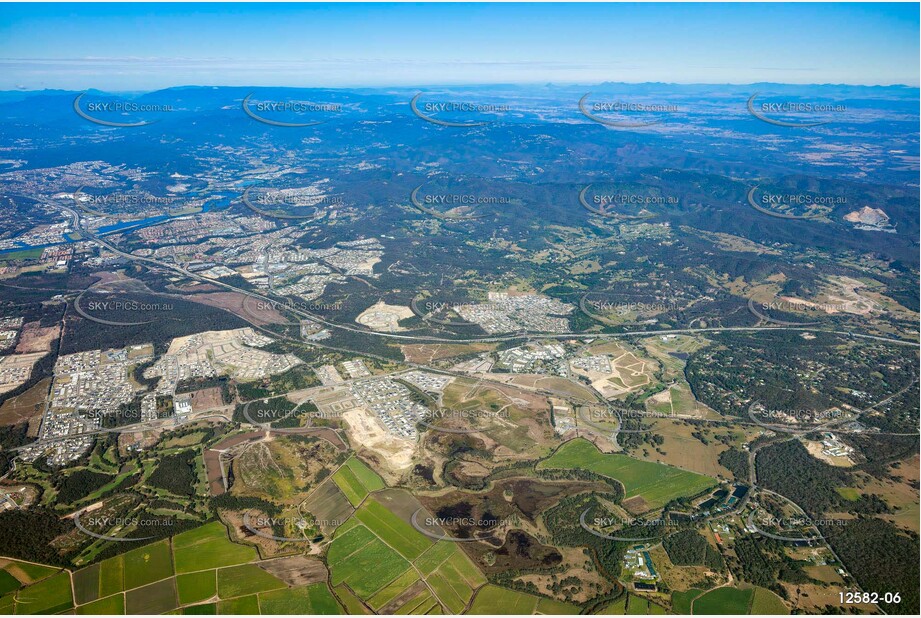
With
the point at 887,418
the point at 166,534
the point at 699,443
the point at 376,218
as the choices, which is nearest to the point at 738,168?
the point at 376,218

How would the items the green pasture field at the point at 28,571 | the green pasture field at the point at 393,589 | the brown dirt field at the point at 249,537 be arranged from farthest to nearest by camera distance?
the brown dirt field at the point at 249,537 < the green pasture field at the point at 28,571 < the green pasture field at the point at 393,589

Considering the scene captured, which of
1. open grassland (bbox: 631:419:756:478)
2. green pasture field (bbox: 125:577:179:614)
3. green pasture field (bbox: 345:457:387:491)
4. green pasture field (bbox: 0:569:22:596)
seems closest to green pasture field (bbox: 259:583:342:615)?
green pasture field (bbox: 125:577:179:614)

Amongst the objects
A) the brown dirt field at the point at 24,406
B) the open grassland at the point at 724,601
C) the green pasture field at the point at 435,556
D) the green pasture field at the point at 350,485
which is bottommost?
the open grassland at the point at 724,601

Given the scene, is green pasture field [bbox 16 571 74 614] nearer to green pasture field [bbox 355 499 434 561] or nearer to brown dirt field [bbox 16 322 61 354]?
green pasture field [bbox 355 499 434 561]

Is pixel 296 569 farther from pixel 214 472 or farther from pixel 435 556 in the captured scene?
pixel 214 472

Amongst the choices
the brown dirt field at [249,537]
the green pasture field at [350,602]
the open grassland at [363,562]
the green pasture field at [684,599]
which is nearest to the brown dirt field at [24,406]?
the brown dirt field at [249,537]

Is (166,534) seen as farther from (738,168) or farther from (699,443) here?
(738,168)

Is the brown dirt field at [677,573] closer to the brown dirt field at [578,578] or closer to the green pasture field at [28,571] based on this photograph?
the brown dirt field at [578,578]
